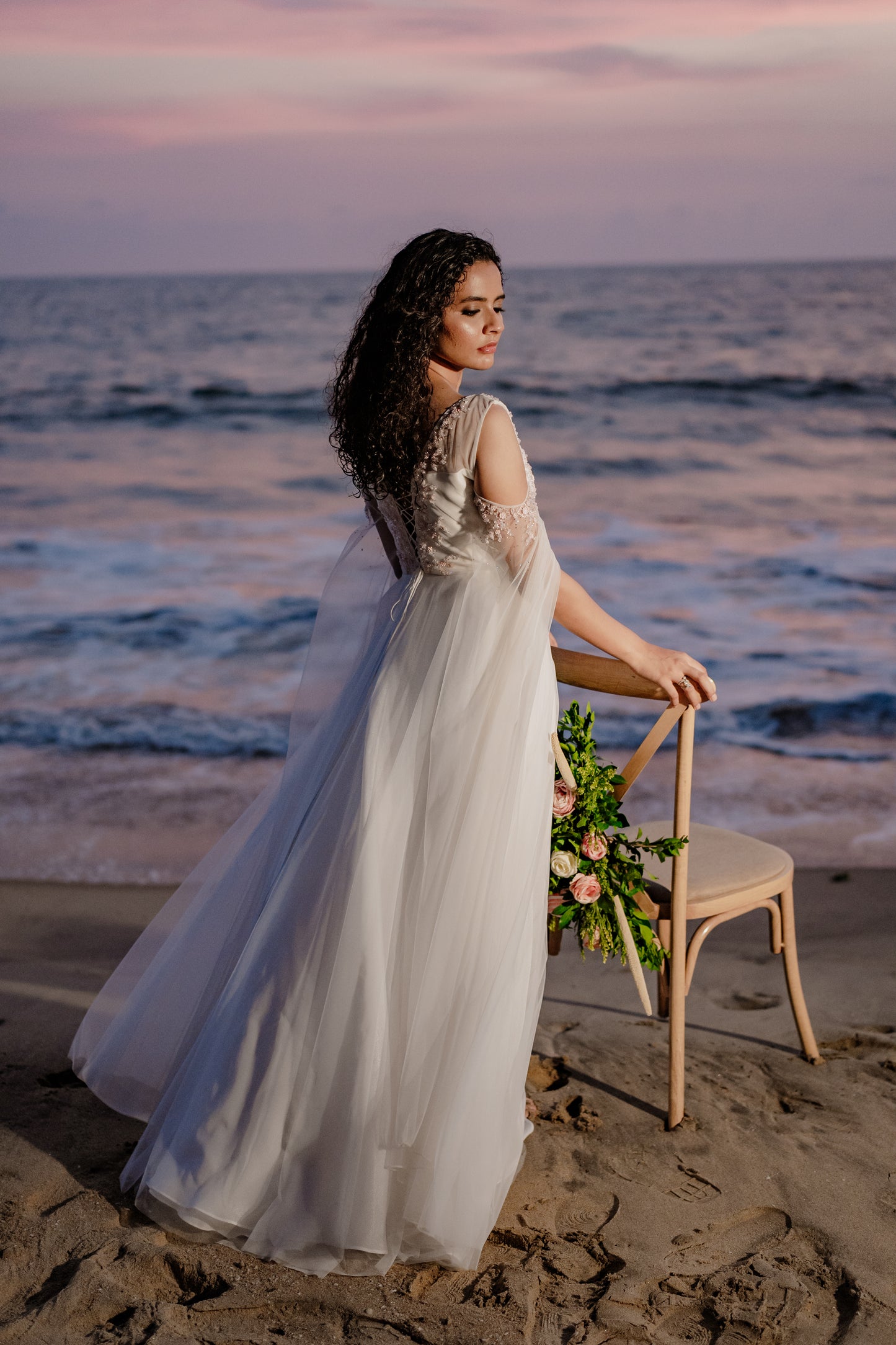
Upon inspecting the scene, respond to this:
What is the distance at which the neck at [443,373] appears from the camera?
219cm

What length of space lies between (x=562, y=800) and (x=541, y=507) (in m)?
10.7

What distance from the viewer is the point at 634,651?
7.61ft

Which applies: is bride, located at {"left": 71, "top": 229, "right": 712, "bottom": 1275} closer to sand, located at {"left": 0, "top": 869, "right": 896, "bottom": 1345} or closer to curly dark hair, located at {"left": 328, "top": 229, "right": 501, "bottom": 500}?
curly dark hair, located at {"left": 328, "top": 229, "right": 501, "bottom": 500}

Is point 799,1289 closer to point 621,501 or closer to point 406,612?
point 406,612

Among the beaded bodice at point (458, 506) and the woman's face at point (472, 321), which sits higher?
the woman's face at point (472, 321)

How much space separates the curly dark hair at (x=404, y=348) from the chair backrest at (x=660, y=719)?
59 centimetres

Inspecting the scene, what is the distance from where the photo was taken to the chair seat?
8.56 ft

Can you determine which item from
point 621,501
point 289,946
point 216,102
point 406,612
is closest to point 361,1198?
point 289,946

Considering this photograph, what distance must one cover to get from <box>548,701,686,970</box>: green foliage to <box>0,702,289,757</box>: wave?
136 inches

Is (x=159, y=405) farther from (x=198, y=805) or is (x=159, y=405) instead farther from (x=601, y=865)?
(x=601, y=865)

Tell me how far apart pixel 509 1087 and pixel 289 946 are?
0.50 m

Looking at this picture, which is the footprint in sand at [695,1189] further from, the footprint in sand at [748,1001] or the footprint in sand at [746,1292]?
the footprint in sand at [748,1001]

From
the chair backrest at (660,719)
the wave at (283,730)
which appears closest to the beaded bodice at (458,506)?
the chair backrest at (660,719)

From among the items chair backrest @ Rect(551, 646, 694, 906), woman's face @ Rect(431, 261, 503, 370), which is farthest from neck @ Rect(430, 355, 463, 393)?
chair backrest @ Rect(551, 646, 694, 906)
